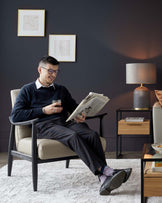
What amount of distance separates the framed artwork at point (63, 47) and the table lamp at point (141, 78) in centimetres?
96

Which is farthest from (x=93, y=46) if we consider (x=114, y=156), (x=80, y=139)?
(x=80, y=139)

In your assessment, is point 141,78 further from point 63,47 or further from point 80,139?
point 80,139

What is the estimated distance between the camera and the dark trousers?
294 centimetres

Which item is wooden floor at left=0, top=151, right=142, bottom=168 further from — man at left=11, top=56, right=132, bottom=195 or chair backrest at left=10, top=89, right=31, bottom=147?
man at left=11, top=56, right=132, bottom=195

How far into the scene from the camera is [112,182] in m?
2.80

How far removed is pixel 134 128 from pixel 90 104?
1.52 meters

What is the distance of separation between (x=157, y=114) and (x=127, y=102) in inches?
59.9

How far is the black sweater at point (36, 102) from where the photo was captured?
3275 millimetres

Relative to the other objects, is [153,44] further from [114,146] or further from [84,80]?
[114,146]

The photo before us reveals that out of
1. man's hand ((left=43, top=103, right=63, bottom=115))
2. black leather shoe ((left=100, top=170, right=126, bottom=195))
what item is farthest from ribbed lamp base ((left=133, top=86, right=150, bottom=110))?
black leather shoe ((left=100, top=170, right=126, bottom=195))

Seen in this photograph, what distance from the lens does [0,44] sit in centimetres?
522

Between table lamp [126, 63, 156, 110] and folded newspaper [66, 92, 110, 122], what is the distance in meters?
1.40

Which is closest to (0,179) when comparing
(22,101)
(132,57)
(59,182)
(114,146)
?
(59,182)

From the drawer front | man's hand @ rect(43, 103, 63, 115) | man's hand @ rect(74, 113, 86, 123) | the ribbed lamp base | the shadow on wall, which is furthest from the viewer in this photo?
the shadow on wall
